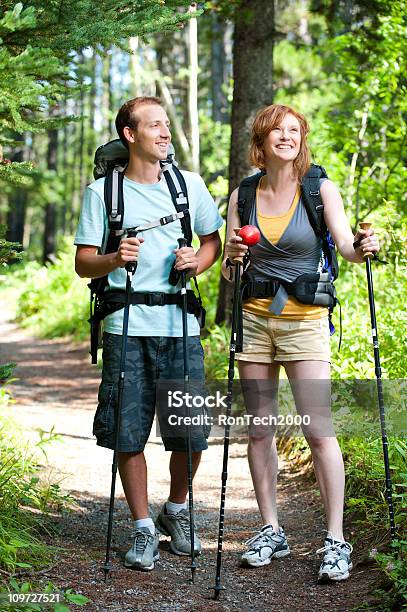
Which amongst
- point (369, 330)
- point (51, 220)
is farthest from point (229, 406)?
point (51, 220)

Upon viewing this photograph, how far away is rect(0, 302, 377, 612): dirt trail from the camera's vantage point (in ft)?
13.2

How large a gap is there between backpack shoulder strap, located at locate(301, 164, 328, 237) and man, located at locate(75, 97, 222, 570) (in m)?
0.63

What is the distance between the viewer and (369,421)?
589 centimetres

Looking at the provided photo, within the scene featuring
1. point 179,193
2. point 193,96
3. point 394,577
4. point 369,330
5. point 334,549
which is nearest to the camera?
point 394,577

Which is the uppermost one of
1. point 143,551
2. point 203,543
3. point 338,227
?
point 338,227

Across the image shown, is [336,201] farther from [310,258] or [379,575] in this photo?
[379,575]

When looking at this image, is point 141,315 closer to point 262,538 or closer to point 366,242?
point 366,242

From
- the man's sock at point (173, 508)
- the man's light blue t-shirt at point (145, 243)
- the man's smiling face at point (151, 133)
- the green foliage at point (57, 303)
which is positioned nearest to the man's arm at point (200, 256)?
the man's light blue t-shirt at point (145, 243)

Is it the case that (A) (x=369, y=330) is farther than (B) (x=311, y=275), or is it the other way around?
(A) (x=369, y=330)

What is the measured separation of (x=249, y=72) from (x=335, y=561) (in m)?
5.91

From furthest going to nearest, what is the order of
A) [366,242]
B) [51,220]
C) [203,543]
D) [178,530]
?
[51,220]
[203,543]
[178,530]
[366,242]

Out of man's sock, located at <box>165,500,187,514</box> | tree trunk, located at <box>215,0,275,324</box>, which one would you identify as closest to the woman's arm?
man's sock, located at <box>165,500,187,514</box>

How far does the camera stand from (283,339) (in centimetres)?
431

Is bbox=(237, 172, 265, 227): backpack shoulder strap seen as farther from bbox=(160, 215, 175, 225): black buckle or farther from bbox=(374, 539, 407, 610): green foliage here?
bbox=(374, 539, 407, 610): green foliage
